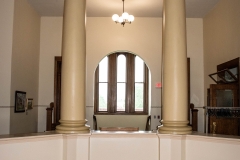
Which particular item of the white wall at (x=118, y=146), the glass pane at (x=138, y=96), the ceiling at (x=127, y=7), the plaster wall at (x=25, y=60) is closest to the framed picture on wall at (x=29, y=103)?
the plaster wall at (x=25, y=60)

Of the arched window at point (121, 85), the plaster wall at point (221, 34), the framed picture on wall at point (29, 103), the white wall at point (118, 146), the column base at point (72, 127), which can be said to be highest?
the plaster wall at point (221, 34)

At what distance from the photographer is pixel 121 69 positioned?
39.1 feet

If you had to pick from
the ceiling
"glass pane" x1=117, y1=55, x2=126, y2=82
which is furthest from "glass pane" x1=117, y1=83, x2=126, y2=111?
the ceiling

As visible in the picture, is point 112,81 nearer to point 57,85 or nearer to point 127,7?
point 57,85

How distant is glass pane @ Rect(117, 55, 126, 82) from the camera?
1190 cm

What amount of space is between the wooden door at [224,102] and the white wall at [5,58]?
4.74 m

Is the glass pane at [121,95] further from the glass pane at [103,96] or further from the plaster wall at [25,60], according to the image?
the plaster wall at [25,60]

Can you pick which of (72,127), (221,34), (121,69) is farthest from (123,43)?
(72,127)

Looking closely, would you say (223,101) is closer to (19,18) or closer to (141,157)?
(141,157)

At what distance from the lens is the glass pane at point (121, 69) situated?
11898 mm

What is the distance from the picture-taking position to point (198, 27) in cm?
1002

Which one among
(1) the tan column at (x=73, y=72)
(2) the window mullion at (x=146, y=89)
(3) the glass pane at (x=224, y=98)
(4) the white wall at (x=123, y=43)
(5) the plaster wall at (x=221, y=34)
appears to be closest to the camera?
(1) the tan column at (x=73, y=72)

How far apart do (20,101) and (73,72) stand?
3.89 metres

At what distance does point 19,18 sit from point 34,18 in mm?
1504
